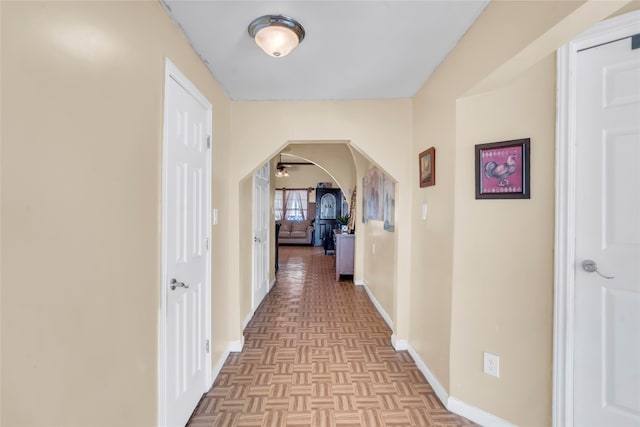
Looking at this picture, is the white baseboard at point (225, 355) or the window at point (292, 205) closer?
the white baseboard at point (225, 355)

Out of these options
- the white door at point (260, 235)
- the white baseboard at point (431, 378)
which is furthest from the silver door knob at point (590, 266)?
the white door at point (260, 235)

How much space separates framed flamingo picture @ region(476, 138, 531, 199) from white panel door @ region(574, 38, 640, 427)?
22 centimetres

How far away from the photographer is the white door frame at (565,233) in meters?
1.40

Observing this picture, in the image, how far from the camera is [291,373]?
2.21 metres

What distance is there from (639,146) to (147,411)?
2505mm

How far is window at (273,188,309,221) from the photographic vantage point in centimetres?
1027

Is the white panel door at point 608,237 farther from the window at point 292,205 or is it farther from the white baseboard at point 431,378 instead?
the window at point 292,205

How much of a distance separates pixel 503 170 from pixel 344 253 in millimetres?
3569

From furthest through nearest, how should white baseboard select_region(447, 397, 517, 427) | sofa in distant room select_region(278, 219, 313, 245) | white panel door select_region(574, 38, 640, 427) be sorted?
sofa in distant room select_region(278, 219, 313, 245)
white baseboard select_region(447, 397, 517, 427)
white panel door select_region(574, 38, 640, 427)

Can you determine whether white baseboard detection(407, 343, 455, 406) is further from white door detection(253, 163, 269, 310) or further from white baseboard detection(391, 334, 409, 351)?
white door detection(253, 163, 269, 310)

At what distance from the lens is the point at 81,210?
908 millimetres

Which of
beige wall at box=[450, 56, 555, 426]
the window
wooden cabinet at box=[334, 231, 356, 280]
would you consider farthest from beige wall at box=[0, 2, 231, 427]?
the window

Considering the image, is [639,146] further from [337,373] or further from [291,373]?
[291,373]

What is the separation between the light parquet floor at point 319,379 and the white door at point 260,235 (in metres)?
0.36
